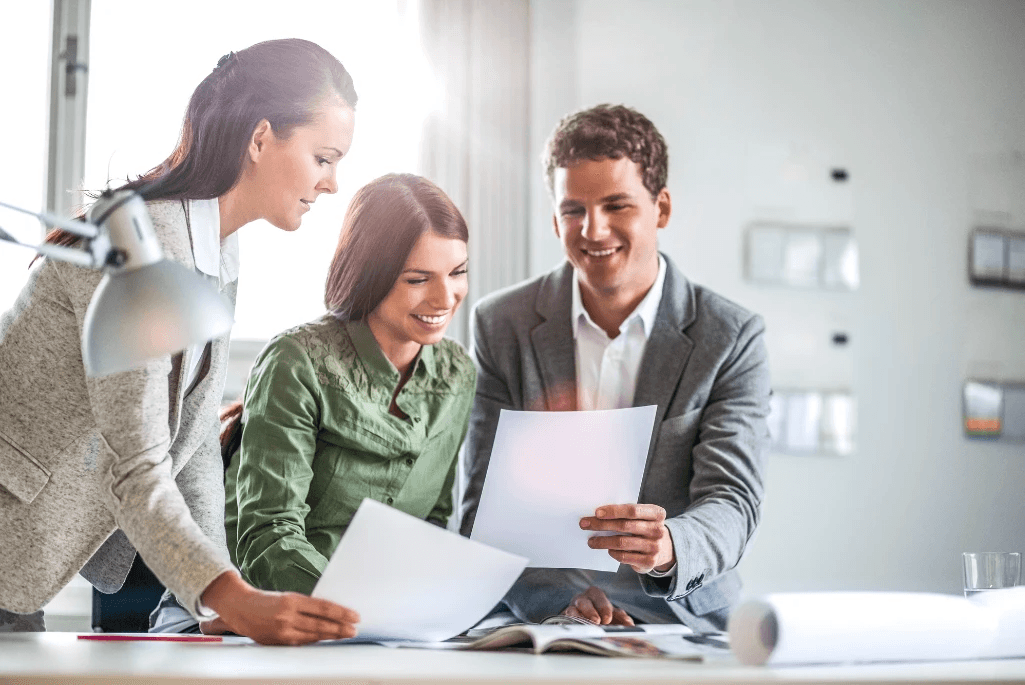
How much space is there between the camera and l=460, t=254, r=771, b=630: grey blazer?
1.50 m

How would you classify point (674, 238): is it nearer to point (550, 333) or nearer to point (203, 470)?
point (550, 333)

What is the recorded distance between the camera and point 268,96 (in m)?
1.23

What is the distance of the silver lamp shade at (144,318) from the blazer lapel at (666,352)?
943 mm

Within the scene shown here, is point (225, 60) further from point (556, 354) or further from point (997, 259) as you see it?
point (997, 259)

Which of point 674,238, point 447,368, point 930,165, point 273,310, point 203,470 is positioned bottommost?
point 203,470

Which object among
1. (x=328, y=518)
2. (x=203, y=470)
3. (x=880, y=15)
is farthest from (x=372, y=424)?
(x=880, y=15)

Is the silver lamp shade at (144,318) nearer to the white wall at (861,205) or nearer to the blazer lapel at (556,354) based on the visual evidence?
the blazer lapel at (556,354)

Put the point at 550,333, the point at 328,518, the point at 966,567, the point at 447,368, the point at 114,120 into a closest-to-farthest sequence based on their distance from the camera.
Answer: the point at 966,567 → the point at 328,518 → the point at 447,368 → the point at 550,333 → the point at 114,120

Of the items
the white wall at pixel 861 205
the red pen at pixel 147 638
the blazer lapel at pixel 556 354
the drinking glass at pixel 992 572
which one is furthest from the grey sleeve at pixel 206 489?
the white wall at pixel 861 205

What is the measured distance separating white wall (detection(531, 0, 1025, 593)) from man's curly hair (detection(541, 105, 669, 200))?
1220mm

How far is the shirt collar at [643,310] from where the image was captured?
1717 mm

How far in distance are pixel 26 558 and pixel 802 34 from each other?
2901 mm

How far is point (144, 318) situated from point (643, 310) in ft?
3.52

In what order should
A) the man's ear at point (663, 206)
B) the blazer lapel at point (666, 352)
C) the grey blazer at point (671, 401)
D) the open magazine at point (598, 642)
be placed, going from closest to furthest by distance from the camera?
the open magazine at point (598, 642) → the grey blazer at point (671, 401) → the blazer lapel at point (666, 352) → the man's ear at point (663, 206)
